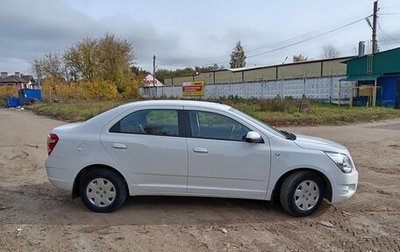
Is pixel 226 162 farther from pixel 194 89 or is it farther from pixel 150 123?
pixel 194 89

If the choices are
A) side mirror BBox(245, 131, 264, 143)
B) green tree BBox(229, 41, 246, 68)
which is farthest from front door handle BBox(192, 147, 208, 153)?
green tree BBox(229, 41, 246, 68)

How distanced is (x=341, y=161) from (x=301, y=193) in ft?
2.27

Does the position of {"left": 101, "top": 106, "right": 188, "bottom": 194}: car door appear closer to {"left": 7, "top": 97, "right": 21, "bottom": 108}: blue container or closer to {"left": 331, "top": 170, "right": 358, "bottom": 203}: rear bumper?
{"left": 331, "top": 170, "right": 358, "bottom": 203}: rear bumper

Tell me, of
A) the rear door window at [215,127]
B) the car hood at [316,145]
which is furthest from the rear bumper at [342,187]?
the rear door window at [215,127]

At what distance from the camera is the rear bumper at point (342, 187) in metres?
4.59

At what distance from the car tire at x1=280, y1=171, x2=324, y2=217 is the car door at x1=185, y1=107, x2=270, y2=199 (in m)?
0.31

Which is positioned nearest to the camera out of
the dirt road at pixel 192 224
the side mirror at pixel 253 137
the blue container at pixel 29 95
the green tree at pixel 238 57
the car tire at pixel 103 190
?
the dirt road at pixel 192 224

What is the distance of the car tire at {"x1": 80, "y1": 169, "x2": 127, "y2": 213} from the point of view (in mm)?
4688

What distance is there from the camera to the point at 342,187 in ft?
15.1

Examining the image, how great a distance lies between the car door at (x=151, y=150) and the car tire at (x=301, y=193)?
4.54 feet

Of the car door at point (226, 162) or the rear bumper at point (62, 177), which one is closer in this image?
the car door at point (226, 162)

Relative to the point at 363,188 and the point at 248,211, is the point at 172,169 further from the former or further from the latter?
the point at 363,188

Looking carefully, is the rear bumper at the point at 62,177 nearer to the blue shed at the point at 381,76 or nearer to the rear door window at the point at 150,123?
the rear door window at the point at 150,123

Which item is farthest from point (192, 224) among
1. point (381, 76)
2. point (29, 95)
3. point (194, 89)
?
point (29, 95)
